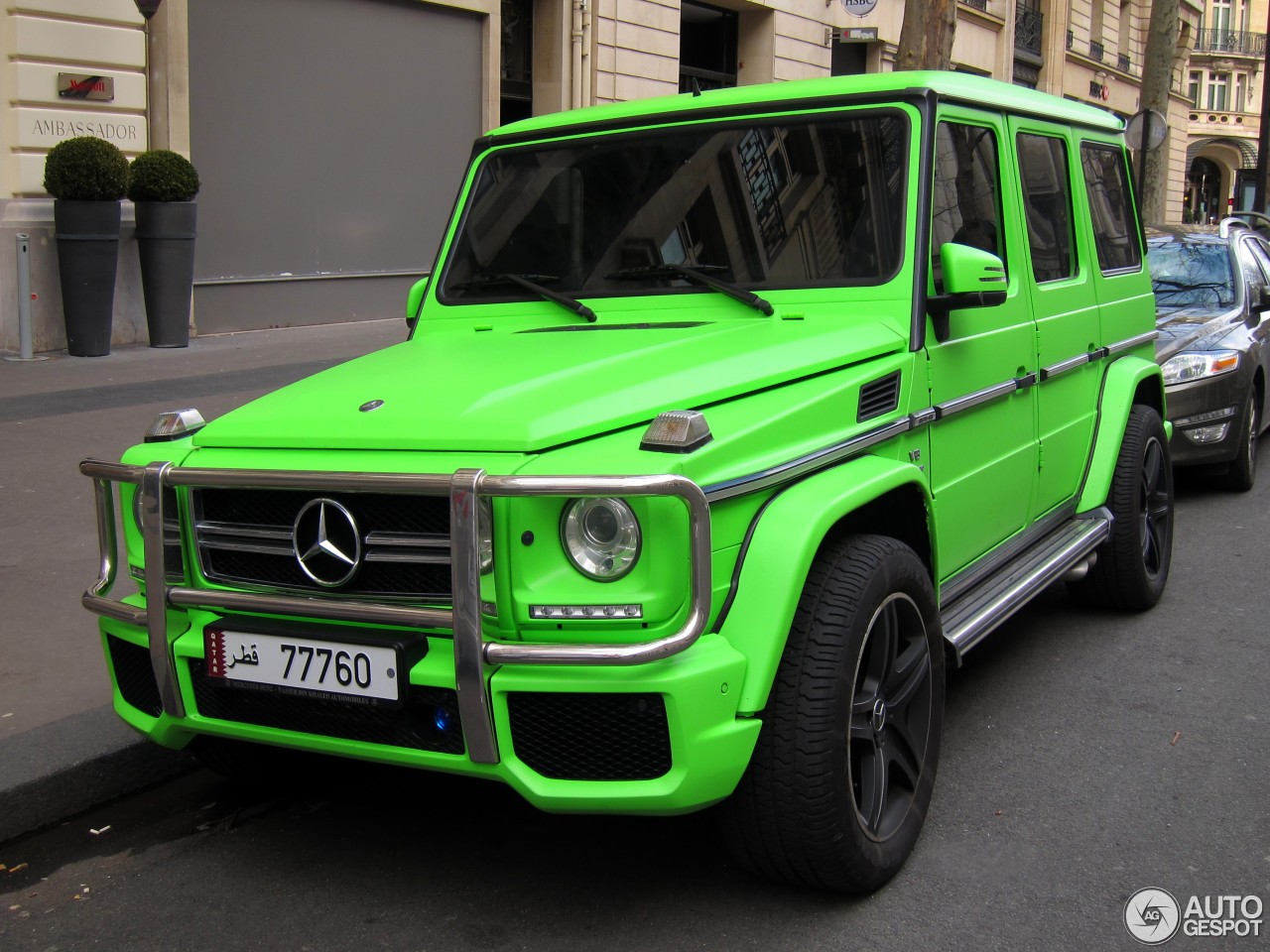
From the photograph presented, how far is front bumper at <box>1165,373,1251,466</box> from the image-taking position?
8.30 m

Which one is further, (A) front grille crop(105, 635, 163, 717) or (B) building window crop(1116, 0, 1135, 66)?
(B) building window crop(1116, 0, 1135, 66)

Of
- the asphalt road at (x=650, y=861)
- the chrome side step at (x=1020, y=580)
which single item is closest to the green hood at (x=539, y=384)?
the chrome side step at (x=1020, y=580)

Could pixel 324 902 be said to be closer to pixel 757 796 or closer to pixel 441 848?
pixel 441 848

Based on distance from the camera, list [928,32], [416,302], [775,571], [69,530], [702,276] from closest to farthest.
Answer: [775,571]
[702,276]
[416,302]
[69,530]
[928,32]

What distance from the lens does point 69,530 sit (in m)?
6.59

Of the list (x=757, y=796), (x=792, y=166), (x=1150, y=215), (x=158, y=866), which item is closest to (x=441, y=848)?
(x=158, y=866)

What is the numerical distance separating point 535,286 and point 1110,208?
287 centimetres

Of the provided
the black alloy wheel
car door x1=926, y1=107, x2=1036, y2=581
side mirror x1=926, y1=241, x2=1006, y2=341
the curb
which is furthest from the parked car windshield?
the curb

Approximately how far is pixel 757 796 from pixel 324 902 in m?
1.13

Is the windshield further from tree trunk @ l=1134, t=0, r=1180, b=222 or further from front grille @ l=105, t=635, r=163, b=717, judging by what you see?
tree trunk @ l=1134, t=0, r=1180, b=222

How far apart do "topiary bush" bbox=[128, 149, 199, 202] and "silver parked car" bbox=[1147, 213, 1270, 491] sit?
8.09 metres

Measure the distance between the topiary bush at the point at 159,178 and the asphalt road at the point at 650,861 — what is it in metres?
8.90

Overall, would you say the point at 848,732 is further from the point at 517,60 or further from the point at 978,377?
the point at 517,60

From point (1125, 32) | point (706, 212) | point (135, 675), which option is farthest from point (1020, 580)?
point (1125, 32)
